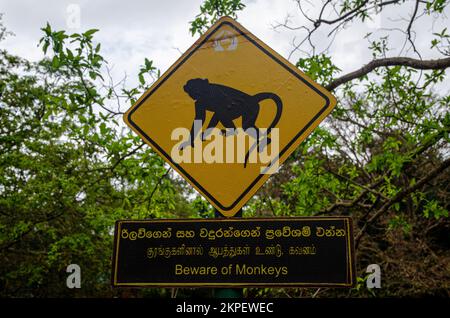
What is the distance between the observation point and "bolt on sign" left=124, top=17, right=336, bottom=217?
2121 mm

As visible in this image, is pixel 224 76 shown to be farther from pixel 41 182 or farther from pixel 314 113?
pixel 41 182

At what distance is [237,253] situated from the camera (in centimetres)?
190

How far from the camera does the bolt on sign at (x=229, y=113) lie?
6.96 ft

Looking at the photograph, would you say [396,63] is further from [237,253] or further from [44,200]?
[44,200]

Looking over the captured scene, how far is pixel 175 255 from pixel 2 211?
1068 cm

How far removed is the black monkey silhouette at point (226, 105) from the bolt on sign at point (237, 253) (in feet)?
1.44

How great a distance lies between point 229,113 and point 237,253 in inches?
30.4

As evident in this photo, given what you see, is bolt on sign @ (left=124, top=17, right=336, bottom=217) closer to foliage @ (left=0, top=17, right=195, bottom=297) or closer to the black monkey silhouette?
the black monkey silhouette

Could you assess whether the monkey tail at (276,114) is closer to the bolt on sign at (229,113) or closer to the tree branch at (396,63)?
the bolt on sign at (229,113)

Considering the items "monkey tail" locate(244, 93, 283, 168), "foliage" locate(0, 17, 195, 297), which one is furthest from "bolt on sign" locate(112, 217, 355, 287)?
"foliage" locate(0, 17, 195, 297)

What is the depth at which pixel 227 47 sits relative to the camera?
239 centimetres

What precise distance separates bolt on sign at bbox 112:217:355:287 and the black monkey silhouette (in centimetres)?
44

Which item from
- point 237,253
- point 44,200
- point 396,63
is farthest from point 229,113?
point 44,200
